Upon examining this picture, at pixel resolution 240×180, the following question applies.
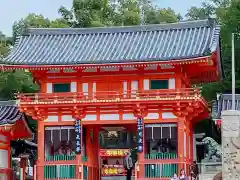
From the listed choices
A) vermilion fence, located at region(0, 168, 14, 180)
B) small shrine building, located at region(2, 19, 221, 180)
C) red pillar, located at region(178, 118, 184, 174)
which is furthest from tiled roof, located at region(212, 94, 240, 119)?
vermilion fence, located at region(0, 168, 14, 180)

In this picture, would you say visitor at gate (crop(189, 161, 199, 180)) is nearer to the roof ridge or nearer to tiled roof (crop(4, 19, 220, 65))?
tiled roof (crop(4, 19, 220, 65))

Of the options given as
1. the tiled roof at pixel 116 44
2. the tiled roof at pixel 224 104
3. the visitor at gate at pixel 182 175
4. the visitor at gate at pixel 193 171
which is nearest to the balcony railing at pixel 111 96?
the tiled roof at pixel 224 104

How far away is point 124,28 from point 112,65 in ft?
17.9

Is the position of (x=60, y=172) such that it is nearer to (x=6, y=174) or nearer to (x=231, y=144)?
(x=6, y=174)

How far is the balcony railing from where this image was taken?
1437 inches

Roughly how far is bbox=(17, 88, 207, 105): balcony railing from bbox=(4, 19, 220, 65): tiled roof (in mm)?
1804

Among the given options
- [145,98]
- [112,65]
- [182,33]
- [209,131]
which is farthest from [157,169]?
[209,131]

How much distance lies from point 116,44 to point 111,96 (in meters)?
4.50

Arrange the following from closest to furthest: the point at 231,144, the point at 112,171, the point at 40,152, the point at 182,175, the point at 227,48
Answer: the point at 231,144 → the point at 182,175 → the point at 40,152 → the point at 227,48 → the point at 112,171

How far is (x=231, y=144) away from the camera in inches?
912

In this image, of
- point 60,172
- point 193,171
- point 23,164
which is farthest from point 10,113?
point 193,171

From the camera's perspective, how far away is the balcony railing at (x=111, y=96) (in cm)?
3650

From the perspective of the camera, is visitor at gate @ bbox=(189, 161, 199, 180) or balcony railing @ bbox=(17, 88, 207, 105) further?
visitor at gate @ bbox=(189, 161, 199, 180)

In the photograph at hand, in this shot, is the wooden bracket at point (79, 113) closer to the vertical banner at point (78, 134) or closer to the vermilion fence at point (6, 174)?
the vertical banner at point (78, 134)
